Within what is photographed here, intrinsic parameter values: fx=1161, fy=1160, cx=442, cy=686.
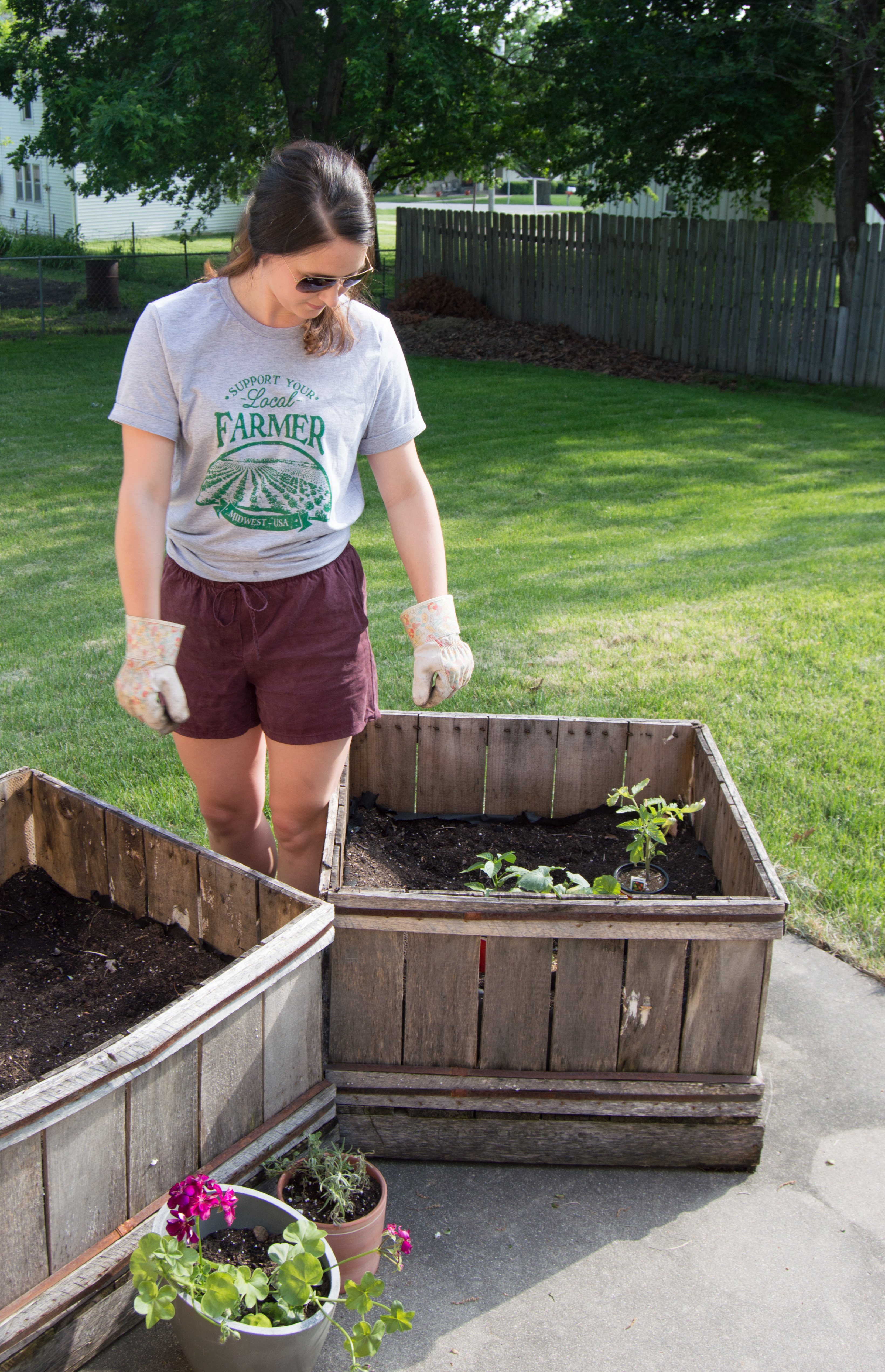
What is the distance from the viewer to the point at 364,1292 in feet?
5.28

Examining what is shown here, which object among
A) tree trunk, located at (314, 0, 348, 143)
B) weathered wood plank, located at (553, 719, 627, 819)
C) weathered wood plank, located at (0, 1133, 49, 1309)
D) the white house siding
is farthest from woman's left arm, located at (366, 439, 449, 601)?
the white house siding

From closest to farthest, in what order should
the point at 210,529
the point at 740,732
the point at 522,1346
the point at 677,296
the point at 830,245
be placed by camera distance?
the point at 522,1346, the point at 210,529, the point at 740,732, the point at 830,245, the point at 677,296

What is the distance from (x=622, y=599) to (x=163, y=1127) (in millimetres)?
3931

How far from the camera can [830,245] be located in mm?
11188

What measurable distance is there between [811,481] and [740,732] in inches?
169

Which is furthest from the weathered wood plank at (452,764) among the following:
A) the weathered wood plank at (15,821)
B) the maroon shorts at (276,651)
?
the weathered wood plank at (15,821)

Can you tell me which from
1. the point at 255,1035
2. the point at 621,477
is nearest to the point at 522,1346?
the point at 255,1035

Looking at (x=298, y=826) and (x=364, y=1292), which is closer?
(x=364, y=1292)

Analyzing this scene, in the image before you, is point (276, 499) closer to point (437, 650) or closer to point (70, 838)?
point (437, 650)

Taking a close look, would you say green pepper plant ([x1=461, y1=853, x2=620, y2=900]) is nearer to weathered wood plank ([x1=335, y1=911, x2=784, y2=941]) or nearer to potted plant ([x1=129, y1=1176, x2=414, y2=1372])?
weathered wood plank ([x1=335, y1=911, x2=784, y2=941])

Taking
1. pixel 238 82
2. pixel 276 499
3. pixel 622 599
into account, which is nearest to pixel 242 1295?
pixel 276 499

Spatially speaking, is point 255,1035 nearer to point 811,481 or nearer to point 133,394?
point 133,394

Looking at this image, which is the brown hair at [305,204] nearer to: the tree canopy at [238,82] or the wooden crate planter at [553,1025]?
the wooden crate planter at [553,1025]

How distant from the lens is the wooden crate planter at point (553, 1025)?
2.11 metres
